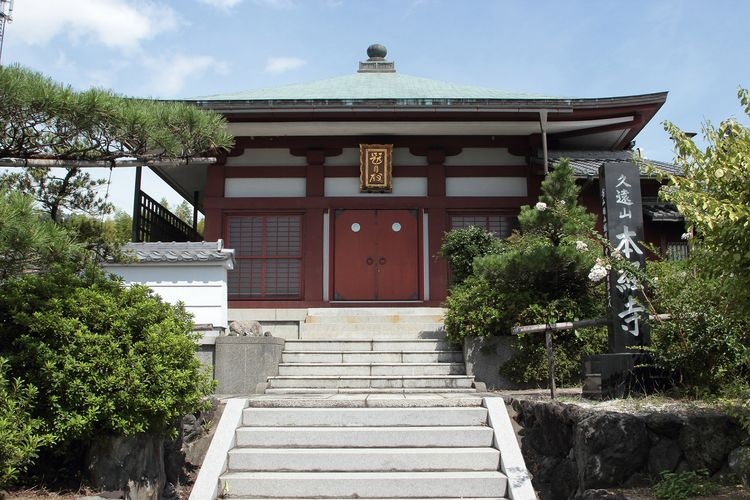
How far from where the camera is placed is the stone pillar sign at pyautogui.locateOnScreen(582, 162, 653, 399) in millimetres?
6266

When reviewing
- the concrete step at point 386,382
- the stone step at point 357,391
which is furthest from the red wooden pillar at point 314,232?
the stone step at point 357,391

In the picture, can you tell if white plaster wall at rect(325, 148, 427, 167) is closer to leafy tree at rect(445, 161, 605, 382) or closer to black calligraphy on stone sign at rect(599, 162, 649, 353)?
leafy tree at rect(445, 161, 605, 382)

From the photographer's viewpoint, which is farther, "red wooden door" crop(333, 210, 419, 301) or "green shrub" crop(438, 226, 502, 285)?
"red wooden door" crop(333, 210, 419, 301)

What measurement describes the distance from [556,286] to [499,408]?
9.70 feet

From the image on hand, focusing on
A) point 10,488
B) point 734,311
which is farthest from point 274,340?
point 734,311

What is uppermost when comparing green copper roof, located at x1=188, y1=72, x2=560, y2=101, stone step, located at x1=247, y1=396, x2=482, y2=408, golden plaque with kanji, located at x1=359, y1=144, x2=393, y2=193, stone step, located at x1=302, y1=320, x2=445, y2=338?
green copper roof, located at x1=188, y1=72, x2=560, y2=101

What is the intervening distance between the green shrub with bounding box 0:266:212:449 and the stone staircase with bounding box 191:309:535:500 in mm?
848

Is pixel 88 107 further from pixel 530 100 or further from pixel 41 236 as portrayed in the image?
pixel 530 100

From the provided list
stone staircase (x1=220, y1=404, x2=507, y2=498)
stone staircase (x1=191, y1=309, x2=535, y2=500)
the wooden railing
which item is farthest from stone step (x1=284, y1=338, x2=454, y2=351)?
the wooden railing

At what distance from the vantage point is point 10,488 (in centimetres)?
506

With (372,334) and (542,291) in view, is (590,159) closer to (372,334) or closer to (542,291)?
(542,291)

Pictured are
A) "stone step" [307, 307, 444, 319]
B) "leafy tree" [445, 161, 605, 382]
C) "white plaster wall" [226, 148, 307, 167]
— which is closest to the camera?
"leafy tree" [445, 161, 605, 382]

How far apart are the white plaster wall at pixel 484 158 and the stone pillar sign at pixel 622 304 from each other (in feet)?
21.7

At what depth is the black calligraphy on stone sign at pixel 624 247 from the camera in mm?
6422
